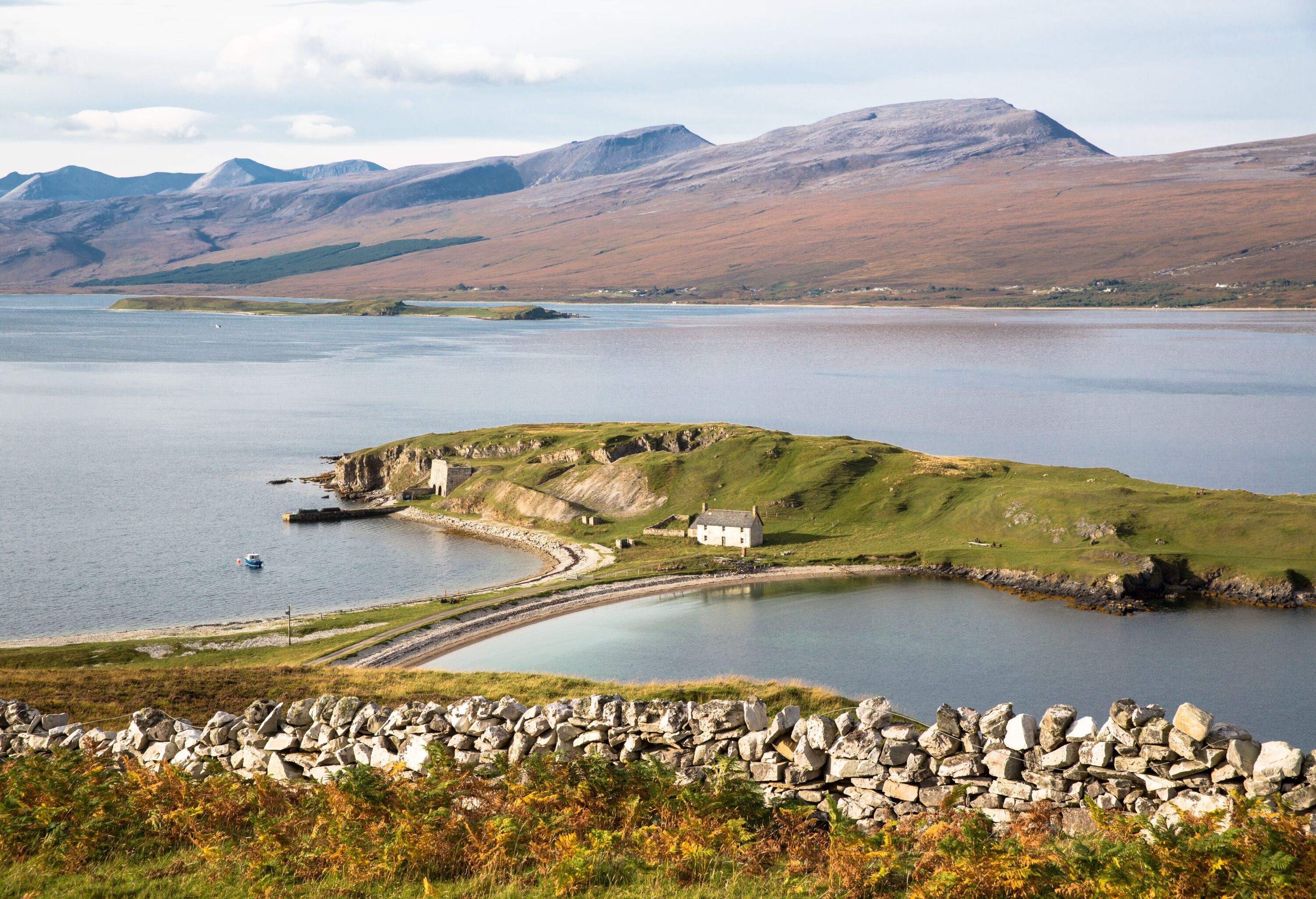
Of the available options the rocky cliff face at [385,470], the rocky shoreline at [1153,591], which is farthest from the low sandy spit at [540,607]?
the rocky cliff face at [385,470]

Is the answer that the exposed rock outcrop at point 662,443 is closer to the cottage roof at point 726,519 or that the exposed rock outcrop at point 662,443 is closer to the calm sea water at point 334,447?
the calm sea water at point 334,447

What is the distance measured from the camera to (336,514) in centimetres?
10350

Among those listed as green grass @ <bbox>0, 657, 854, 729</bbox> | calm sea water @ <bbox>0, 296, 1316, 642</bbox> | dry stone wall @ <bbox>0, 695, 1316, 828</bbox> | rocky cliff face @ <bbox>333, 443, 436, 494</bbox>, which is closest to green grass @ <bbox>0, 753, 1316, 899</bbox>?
dry stone wall @ <bbox>0, 695, 1316, 828</bbox>

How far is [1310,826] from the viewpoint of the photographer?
10430mm

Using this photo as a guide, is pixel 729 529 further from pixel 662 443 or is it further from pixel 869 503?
pixel 662 443

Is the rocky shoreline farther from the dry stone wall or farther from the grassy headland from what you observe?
the dry stone wall

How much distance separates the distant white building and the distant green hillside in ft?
4.50

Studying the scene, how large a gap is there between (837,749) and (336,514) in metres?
97.1

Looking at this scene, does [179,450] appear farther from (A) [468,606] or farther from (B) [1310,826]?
(B) [1310,826]

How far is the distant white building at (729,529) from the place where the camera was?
82312mm

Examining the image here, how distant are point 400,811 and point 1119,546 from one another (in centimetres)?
7100

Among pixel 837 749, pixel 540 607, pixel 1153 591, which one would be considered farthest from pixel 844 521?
pixel 837 749

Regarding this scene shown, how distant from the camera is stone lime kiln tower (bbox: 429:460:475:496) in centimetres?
11069

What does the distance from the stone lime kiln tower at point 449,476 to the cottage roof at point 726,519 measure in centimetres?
3510
